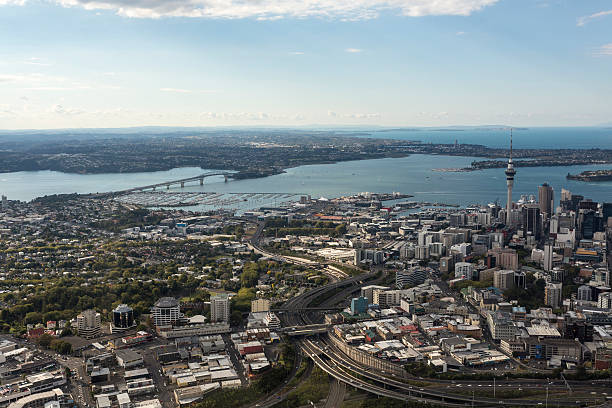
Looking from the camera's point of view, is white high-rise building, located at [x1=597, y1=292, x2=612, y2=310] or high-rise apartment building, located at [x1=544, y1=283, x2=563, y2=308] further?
A: high-rise apartment building, located at [x1=544, y1=283, x2=563, y2=308]

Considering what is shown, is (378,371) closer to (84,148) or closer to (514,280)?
(514,280)

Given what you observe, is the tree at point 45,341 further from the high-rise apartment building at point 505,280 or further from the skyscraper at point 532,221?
the skyscraper at point 532,221

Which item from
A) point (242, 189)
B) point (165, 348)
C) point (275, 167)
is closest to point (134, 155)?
point (275, 167)

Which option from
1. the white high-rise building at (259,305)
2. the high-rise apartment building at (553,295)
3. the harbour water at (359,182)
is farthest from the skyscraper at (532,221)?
the white high-rise building at (259,305)

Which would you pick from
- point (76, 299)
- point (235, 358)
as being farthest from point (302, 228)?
point (235, 358)

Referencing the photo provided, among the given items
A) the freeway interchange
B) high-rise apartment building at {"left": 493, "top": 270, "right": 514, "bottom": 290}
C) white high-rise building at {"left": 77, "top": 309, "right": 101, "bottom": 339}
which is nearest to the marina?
high-rise apartment building at {"left": 493, "top": 270, "right": 514, "bottom": 290}

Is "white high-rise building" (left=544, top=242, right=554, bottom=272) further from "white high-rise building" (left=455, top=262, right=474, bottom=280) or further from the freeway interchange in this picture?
the freeway interchange
